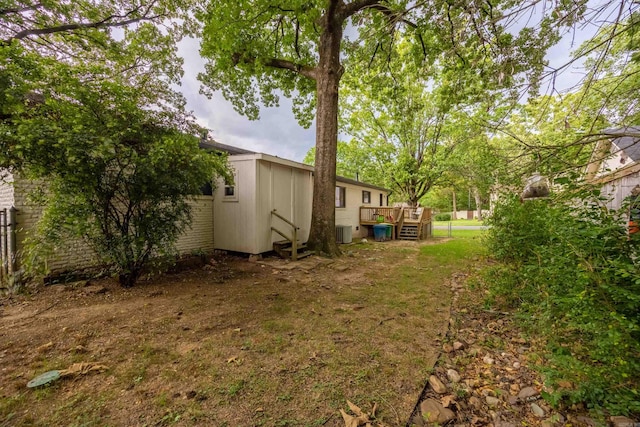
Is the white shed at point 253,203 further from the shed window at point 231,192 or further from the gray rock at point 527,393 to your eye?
the gray rock at point 527,393

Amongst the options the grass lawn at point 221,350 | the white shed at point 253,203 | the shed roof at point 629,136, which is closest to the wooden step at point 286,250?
the white shed at point 253,203

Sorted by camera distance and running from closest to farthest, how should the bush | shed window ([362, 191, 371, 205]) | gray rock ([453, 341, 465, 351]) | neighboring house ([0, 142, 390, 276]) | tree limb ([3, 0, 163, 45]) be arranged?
the bush → gray rock ([453, 341, 465, 351]) → tree limb ([3, 0, 163, 45]) → neighboring house ([0, 142, 390, 276]) → shed window ([362, 191, 371, 205])

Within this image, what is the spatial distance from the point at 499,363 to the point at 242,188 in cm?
Answer: 653

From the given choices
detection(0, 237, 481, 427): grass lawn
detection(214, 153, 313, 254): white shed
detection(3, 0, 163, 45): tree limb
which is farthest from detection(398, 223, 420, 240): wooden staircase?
detection(3, 0, 163, 45): tree limb

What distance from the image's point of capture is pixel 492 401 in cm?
208

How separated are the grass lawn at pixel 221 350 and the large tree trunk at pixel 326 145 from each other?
2841 mm

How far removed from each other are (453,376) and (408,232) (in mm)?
11287

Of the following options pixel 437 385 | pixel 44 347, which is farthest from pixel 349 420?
pixel 44 347

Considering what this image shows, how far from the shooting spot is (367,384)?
221 cm

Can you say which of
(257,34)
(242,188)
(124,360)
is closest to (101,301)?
(124,360)

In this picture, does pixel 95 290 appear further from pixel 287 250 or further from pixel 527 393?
pixel 527 393

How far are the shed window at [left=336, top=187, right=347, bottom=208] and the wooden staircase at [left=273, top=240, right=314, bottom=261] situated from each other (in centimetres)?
439

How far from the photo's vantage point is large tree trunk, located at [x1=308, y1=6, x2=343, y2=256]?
777 cm

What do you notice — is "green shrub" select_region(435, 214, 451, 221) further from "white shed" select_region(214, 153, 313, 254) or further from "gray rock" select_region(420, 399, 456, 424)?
"gray rock" select_region(420, 399, 456, 424)
